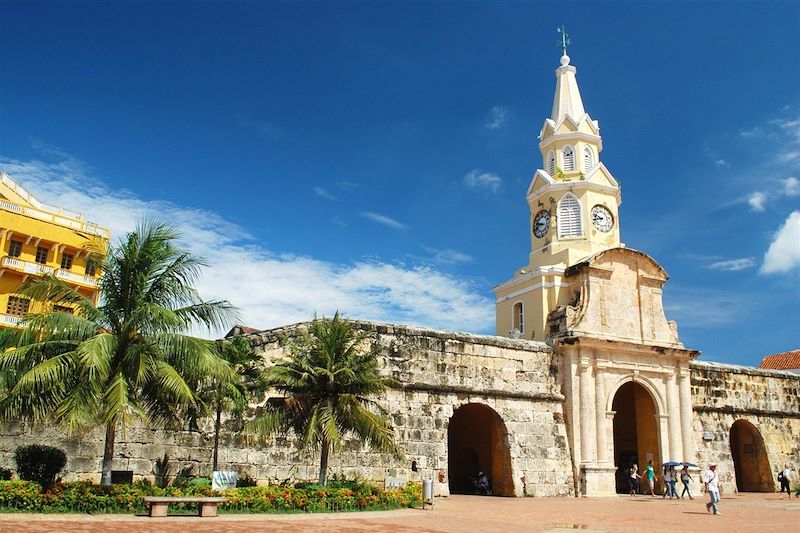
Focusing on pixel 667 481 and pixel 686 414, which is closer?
pixel 667 481

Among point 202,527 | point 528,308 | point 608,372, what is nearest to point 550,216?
point 528,308

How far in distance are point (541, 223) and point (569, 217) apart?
1.37 m

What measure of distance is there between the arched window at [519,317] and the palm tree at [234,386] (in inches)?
515

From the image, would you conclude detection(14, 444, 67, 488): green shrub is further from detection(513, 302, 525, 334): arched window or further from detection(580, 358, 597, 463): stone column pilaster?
detection(513, 302, 525, 334): arched window

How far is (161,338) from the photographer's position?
15.3m

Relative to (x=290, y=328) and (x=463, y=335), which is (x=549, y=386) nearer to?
(x=463, y=335)

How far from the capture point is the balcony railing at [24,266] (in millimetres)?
35500

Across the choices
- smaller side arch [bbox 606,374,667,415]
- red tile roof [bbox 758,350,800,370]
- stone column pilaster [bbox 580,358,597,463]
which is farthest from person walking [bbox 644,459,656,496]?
red tile roof [bbox 758,350,800,370]

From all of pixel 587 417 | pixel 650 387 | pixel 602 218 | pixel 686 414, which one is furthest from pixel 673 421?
pixel 602 218

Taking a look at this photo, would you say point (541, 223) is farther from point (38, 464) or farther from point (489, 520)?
point (38, 464)

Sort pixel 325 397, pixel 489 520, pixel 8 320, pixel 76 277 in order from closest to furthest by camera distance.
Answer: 1. pixel 489 520
2. pixel 325 397
3. pixel 8 320
4. pixel 76 277

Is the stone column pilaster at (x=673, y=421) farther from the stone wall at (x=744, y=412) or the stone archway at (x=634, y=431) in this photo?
the stone wall at (x=744, y=412)

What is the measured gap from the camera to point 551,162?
104ft

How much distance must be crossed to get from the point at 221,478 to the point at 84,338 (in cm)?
467
